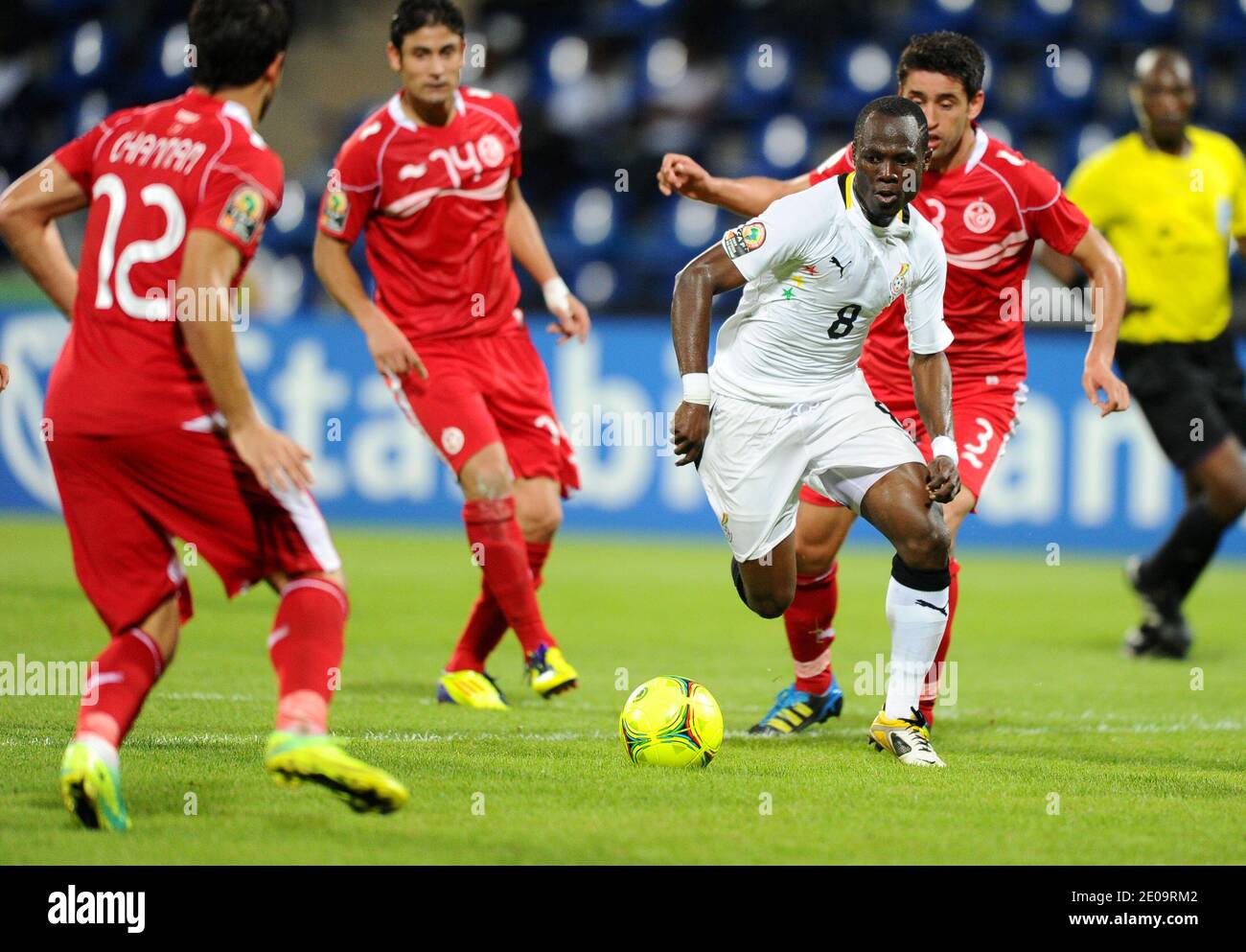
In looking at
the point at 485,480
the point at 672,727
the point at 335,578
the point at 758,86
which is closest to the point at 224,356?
the point at 335,578

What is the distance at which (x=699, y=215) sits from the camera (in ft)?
51.6

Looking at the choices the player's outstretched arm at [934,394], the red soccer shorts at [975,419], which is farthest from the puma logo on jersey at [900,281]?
the red soccer shorts at [975,419]

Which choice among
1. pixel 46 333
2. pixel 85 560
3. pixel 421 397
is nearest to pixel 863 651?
pixel 421 397

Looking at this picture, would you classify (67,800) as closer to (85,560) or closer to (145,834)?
(145,834)

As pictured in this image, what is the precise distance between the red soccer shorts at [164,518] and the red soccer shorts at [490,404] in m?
2.33

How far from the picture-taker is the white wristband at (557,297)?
6.95m

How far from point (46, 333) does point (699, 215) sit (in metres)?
6.04

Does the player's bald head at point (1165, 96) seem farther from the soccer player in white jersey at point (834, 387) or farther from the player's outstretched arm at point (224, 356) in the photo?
the player's outstretched arm at point (224, 356)

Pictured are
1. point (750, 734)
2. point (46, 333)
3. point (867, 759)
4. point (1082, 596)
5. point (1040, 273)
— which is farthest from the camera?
point (1040, 273)

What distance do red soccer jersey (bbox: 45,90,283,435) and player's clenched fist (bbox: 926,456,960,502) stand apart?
2.21 m

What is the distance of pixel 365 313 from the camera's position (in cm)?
643

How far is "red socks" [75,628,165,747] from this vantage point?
4102mm

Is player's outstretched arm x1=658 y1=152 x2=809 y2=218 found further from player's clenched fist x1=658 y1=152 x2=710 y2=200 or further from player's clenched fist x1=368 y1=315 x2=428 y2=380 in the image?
player's clenched fist x1=368 y1=315 x2=428 y2=380

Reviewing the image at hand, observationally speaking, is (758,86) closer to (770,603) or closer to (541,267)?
(541,267)
